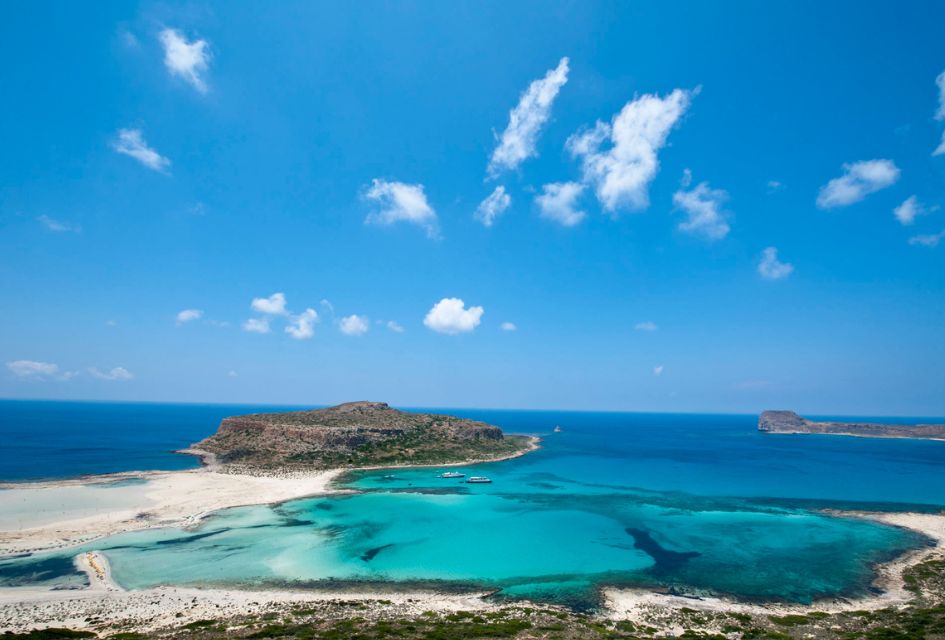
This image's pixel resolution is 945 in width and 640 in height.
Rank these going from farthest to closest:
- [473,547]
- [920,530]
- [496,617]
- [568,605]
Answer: [920,530]
[473,547]
[568,605]
[496,617]

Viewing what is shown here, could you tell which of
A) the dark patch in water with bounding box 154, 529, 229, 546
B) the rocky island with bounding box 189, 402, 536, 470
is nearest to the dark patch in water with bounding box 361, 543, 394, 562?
the dark patch in water with bounding box 154, 529, 229, 546

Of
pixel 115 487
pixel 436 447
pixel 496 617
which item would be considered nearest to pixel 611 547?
pixel 496 617

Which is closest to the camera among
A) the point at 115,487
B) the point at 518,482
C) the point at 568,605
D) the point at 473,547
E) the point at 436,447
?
the point at 568,605

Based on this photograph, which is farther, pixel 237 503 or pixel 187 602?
pixel 237 503

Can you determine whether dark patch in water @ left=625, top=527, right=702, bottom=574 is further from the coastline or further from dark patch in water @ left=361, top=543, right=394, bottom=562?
dark patch in water @ left=361, top=543, right=394, bottom=562

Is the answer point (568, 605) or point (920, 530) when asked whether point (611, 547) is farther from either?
point (920, 530)

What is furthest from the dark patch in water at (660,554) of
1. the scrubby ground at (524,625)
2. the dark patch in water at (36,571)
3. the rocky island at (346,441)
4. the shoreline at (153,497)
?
the rocky island at (346,441)
